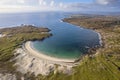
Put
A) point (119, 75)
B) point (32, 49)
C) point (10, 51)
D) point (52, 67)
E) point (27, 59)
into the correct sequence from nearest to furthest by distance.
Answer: point (119, 75)
point (52, 67)
point (27, 59)
point (10, 51)
point (32, 49)

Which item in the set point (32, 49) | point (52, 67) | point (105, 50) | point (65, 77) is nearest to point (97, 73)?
point (65, 77)

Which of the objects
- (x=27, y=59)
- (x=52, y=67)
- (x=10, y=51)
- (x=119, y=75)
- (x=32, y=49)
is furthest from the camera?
(x=32, y=49)

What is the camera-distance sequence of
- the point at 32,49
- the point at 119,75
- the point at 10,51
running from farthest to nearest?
the point at 32,49
the point at 10,51
the point at 119,75

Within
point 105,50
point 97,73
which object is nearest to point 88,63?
point 97,73

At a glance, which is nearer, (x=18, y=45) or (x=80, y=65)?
(x=80, y=65)

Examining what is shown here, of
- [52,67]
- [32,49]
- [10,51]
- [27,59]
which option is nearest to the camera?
[52,67]

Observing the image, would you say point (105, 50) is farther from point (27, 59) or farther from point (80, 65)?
point (27, 59)

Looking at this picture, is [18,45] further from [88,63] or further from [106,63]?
[106,63]

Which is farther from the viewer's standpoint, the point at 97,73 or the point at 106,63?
the point at 106,63
